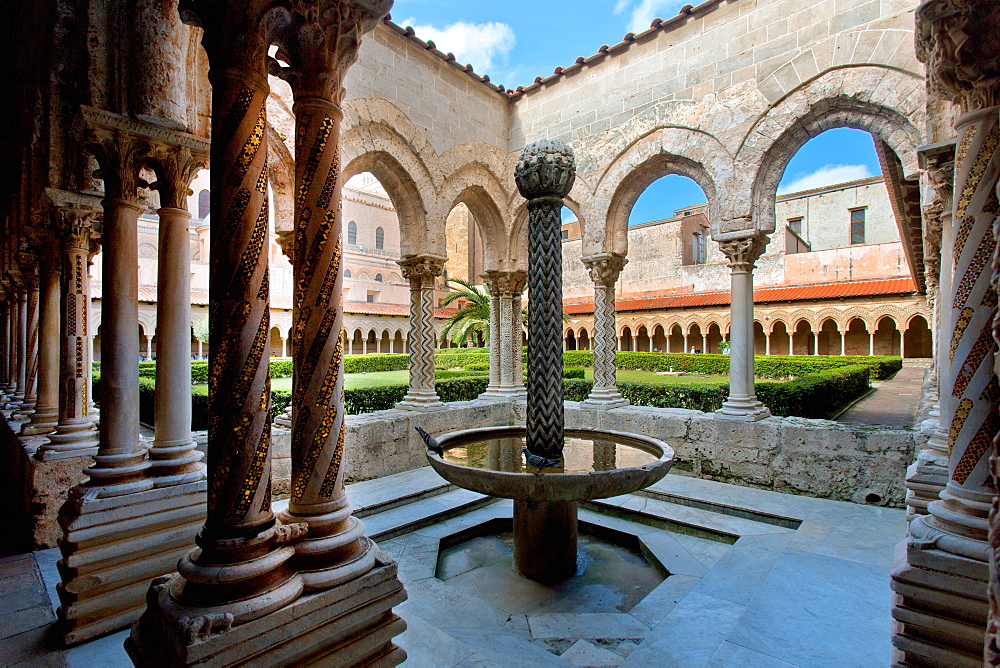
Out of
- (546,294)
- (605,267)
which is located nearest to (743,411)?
(605,267)

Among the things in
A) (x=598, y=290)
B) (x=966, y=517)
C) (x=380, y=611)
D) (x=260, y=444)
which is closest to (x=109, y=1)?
(x=260, y=444)

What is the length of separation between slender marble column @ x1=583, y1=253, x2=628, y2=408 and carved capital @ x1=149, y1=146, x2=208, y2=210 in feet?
15.7

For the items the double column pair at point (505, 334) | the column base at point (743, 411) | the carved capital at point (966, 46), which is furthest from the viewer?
the double column pair at point (505, 334)

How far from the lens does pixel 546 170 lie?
3293 mm

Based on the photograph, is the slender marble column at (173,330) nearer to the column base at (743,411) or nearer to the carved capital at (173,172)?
the carved capital at (173,172)

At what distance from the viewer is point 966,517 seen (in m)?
1.73

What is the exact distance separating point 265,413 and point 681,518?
3.74 metres

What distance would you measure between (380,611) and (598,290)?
577 centimetres

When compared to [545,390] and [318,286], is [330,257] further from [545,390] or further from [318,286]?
[545,390]

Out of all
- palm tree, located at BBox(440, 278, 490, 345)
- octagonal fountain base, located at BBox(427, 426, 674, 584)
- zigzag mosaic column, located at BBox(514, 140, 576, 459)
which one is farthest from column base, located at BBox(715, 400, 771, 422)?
palm tree, located at BBox(440, 278, 490, 345)

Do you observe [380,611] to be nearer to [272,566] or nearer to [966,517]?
[272,566]

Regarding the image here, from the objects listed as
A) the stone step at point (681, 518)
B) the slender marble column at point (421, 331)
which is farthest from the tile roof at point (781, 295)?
the stone step at point (681, 518)

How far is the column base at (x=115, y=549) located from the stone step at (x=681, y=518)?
341 cm

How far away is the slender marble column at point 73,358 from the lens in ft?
13.2
